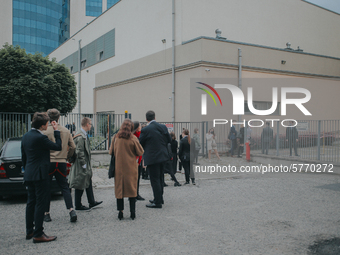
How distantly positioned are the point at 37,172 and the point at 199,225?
2600mm

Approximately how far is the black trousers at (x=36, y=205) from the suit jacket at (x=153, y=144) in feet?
7.55

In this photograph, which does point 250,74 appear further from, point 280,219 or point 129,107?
point 280,219

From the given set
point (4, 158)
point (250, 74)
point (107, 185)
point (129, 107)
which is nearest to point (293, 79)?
point (250, 74)

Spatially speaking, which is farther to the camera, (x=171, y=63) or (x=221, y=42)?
(x=171, y=63)

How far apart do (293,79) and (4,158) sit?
1836cm

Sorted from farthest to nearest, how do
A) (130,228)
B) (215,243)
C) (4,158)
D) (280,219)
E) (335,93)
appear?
1. (335,93)
2. (4,158)
3. (280,219)
4. (130,228)
5. (215,243)

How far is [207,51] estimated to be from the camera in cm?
1683

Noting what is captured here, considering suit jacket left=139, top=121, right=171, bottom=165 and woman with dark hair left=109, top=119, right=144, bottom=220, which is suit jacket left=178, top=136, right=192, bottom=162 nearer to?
suit jacket left=139, top=121, right=171, bottom=165

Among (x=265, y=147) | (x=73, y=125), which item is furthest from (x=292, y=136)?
(x=73, y=125)

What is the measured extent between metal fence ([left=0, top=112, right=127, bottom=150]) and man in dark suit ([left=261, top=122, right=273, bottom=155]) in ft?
20.2

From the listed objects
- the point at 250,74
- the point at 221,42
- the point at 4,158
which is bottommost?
the point at 4,158

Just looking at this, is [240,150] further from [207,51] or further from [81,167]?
[81,167]

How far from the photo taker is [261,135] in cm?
1422

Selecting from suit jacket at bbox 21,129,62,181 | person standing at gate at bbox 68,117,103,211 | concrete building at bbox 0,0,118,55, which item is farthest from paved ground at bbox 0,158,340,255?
concrete building at bbox 0,0,118,55
